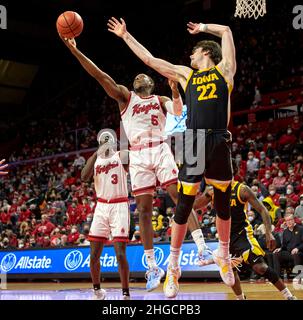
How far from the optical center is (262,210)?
652 centimetres

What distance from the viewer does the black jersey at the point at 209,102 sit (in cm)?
520

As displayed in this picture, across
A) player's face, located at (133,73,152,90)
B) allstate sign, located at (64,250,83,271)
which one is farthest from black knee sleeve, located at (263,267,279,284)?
allstate sign, located at (64,250,83,271)

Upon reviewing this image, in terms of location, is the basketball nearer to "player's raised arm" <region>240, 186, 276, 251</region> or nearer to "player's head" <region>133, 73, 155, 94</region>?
"player's head" <region>133, 73, 155, 94</region>

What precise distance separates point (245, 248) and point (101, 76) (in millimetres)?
2686

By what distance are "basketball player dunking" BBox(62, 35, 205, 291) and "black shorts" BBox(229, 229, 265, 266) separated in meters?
0.88

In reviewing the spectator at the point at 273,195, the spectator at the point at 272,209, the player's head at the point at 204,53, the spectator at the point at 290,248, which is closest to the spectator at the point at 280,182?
the spectator at the point at 273,195

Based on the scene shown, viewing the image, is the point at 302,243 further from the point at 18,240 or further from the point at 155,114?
the point at 18,240

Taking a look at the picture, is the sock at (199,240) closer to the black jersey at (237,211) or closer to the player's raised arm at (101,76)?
the black jersey at (237,211)

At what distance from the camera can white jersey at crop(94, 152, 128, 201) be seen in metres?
7.17

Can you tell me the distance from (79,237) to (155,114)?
27.4ft

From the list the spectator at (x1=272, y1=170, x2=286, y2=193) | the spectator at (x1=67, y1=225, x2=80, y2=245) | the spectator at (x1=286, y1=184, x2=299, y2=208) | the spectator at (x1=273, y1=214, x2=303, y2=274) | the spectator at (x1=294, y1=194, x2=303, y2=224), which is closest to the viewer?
the spectator at (x1=273, y1=214, x2=303, y2=274)

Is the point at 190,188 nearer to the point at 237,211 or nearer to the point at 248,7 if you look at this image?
the point at 237,211

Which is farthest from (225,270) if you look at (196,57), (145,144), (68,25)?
(68,25)

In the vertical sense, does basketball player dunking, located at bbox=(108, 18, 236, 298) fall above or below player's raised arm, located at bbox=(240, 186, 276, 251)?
above
